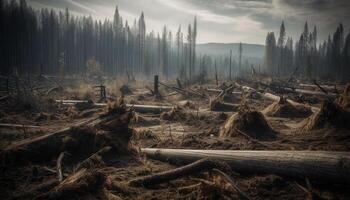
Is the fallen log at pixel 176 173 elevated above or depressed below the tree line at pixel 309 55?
below

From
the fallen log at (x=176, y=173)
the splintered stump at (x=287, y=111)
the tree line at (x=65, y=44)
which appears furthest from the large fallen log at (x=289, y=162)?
the tree line at (x=65, y=44)

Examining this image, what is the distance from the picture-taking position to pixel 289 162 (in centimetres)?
403

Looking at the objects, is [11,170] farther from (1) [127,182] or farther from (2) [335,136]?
(2) [335,136]

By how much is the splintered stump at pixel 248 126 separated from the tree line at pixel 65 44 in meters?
36.2

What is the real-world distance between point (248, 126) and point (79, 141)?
4.58m

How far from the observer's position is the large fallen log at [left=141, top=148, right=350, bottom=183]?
354cm

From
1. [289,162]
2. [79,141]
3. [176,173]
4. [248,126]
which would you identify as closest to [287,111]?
[248,126]

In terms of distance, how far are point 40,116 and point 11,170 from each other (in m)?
6.35

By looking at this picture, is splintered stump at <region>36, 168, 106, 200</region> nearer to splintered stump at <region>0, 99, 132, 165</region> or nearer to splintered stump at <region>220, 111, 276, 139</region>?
splintered stump at <region>0, 99, 132, 165</region>

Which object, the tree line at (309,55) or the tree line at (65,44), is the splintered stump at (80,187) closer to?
the tree line at (65,44)

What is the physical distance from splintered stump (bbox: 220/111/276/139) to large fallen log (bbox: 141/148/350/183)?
2.29 metres

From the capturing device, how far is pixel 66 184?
3854 millimetres

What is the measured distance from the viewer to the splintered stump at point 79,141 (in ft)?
16.8

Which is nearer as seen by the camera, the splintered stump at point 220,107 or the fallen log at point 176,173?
the fallen log at point 176,173
